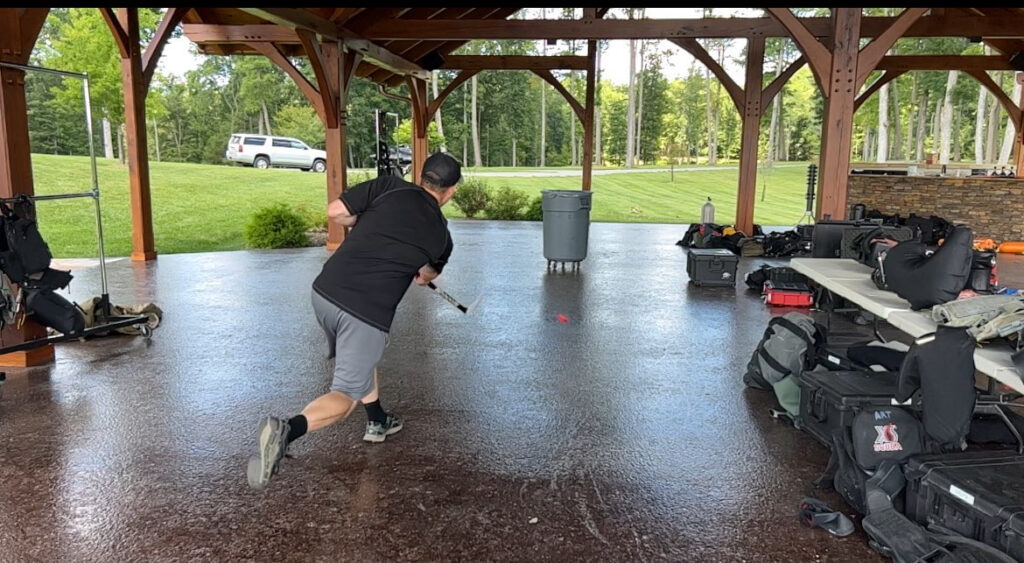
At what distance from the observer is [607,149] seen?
1670 inches

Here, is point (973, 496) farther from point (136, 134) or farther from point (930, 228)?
point (136, 134)

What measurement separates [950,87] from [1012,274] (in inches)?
795

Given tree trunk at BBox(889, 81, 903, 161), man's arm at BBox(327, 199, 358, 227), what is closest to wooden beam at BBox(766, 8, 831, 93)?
man's arm at BBox(327, 199, 358, 227)

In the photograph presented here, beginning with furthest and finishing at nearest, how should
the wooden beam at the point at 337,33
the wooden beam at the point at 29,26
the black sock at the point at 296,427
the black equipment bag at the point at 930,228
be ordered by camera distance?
the wooden beam at the point at 337,33 → the black equipment bag at the point at 930,228 → the wooden beam at the point at 29,26 → the black sock at the point at 296,427

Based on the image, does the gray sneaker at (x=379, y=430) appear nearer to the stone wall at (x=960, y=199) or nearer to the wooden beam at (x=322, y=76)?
the wooden beam at (x=322, y=76)

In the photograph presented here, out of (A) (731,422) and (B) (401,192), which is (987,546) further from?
(B) (401,192)

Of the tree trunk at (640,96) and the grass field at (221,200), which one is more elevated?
the tree trunk at (640,96)

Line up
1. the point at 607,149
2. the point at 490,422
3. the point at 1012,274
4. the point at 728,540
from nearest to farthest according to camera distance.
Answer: the point at 728,540 < the point at 490,422 < the point at 1012,274 < the point at 607,149

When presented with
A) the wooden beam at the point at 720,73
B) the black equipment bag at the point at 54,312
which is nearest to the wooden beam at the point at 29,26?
the black equipment bag at the point at 54,312

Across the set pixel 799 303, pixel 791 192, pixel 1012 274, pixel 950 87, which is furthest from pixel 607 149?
pixel 799 303

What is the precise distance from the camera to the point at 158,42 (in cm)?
948

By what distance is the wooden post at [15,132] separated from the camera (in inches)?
187

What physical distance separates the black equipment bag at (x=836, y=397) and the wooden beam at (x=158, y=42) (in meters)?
8.85

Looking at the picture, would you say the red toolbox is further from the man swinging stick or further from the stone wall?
the stone wall
